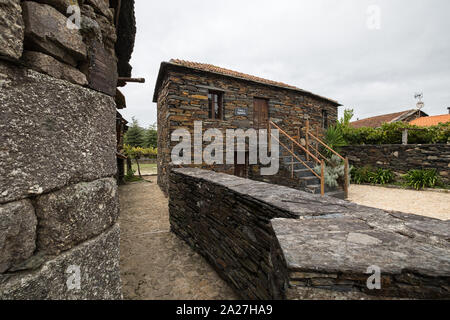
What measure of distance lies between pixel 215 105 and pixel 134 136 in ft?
67.1

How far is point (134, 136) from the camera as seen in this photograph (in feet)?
79.4

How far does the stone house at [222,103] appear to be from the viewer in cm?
590

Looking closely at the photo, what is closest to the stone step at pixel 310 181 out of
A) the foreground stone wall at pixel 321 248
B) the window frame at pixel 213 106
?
the window frame at pixel 213 106

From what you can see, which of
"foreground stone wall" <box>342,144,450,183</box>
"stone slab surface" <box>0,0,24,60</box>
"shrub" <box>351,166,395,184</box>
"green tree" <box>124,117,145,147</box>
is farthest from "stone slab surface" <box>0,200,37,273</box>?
"green tree" <box>124,117,145,147</box>

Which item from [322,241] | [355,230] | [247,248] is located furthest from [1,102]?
[247,248]

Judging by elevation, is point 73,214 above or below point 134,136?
below

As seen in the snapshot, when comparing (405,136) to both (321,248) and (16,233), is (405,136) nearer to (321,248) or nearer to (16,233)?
(321,248)

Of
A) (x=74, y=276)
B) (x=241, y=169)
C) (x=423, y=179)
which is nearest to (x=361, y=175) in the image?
(x=423, y=179)

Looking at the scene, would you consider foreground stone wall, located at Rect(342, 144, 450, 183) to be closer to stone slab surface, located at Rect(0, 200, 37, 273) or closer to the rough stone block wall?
the rough stone block wall

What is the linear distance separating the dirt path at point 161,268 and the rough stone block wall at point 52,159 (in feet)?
4.43

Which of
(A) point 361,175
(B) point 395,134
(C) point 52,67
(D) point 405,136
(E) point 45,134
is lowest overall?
(A) point 361,175

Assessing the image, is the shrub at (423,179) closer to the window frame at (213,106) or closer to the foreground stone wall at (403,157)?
the foreground stone wall at (403,157)
